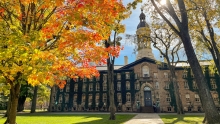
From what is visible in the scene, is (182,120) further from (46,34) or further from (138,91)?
(138,91)

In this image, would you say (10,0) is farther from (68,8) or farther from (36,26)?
(68,8)

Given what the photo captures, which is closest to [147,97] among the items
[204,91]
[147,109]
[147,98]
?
[147,98]

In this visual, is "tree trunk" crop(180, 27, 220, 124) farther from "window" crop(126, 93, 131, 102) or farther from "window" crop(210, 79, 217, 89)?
"window" crop(210, 79, 217, 89)

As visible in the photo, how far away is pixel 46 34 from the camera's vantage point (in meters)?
7.06

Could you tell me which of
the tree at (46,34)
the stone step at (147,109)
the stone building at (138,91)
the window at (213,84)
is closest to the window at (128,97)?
the stone building at (138,91)

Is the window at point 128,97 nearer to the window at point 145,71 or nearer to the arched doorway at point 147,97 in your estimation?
the arched doorway at point 147,97

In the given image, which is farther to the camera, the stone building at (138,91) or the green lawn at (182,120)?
A: the stone building at (138,91)

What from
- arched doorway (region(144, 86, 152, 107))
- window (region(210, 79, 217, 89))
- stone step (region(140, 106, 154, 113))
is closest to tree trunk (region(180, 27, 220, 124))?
stone step (region(140, 106, 154, 113))

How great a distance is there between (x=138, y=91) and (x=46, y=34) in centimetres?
3699

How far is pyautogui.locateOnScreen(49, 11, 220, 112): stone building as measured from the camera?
39.7 m

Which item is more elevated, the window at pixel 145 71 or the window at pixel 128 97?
the window at pixel 145 71

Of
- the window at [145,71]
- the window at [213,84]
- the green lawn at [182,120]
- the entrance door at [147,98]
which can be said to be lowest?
the green lawn at [182,120]

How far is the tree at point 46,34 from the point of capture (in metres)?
5.70

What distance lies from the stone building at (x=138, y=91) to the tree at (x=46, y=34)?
111 feet
